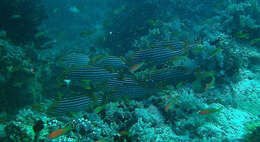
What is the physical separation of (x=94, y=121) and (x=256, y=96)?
4.48 metres

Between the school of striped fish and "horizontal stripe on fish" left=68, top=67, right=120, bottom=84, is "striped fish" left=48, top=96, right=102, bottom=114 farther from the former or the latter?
"horizontal stripe on fish" left=68, top=67, right=120, bottom=84

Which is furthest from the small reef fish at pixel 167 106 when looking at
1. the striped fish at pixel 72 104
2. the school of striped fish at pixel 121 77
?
the striped fish at pixel 72 104

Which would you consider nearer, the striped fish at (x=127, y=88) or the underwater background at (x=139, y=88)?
the underwater background at (x=139, y=88)

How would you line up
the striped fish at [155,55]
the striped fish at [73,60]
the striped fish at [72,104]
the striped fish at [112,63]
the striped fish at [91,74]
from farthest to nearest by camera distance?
the striped fish at [73,60]
the striped fish at [112,63]
the striped fish at [155,55]
the striped fish at [91,74]
the striped fish at [72,104]

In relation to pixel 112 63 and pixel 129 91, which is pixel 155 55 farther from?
pixel 129 91

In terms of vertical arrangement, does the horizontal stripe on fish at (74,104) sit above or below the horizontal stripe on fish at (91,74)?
below

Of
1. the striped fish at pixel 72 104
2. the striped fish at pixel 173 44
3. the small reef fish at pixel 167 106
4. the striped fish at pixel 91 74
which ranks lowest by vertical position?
the small reef fish at pixel 167 106

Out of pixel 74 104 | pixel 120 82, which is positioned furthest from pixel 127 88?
pixel 74 104

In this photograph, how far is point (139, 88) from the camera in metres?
4.15

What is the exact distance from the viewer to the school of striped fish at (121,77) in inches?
142

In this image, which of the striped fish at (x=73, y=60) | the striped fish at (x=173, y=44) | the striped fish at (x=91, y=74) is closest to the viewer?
the striped fish at (x=91, y=74)

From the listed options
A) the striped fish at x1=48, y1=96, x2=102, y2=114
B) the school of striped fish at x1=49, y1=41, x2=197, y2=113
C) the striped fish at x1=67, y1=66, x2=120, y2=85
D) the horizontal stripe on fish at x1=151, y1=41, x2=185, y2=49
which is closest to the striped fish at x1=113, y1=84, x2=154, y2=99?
the school of striped fish at x1=49, y1=41, x2=197, y2=113

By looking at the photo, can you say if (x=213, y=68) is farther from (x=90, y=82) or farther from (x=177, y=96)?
(x=90, y=82)

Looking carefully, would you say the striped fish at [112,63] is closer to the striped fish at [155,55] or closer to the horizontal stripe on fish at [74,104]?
the striped fish at [155,55]
